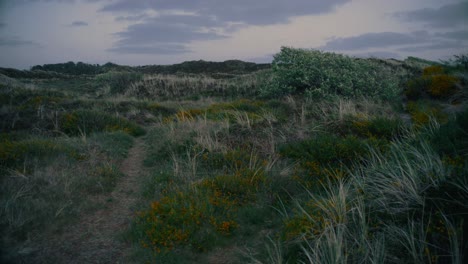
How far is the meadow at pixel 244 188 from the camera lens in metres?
3.62

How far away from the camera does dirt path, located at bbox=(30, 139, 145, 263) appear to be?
4.14 m

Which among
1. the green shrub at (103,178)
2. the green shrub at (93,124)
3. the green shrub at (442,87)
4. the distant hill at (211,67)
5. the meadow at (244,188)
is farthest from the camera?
the distant hill at (211,67)

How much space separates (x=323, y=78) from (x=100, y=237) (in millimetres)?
11081

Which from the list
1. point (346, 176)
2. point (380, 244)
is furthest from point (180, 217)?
point (346, 176)

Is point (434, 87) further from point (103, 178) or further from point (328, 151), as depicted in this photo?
point (103, 178)

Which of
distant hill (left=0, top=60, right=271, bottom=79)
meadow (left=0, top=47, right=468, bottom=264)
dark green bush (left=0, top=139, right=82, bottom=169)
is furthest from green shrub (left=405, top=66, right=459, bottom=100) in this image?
distant hill (left=0, top=60, right=271, bottom=79)

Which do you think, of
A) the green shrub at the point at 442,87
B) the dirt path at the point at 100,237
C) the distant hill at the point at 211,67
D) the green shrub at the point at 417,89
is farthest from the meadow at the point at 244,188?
the distant hill at the point at 211,67

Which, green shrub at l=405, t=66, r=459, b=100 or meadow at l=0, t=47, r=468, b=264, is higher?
green shrub at l=405, t=66, r=459, b=100

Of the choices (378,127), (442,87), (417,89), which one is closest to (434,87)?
(442,87)

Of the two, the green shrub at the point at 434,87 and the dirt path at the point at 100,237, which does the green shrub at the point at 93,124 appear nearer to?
the dirt path at the point at 100,237

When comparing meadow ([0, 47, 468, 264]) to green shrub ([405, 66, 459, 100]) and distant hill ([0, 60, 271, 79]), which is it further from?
distant hill ([0, 60, 271, 79])

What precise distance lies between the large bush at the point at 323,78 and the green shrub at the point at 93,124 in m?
6.43

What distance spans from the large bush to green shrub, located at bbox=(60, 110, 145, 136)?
643 centimetres

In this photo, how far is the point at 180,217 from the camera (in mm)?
4730
